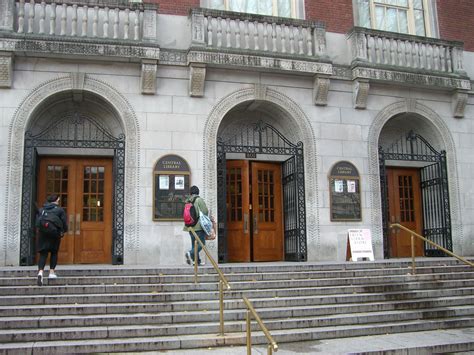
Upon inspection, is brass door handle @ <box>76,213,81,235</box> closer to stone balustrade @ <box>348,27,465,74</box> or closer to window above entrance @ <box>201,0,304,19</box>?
window above entrance @ <box>201,0,304,19</box>

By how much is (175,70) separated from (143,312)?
23.4 ft

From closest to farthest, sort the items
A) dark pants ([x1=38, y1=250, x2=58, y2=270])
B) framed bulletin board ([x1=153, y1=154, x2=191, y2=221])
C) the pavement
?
the pavement < dark pants ([x1=38, y1=250, x2=58, y2=270]) < framed bulletin board ([x1=153, y1=154, x2=191, y2=221])

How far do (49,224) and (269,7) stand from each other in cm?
942

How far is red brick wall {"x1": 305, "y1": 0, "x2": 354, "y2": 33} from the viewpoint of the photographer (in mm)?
15633

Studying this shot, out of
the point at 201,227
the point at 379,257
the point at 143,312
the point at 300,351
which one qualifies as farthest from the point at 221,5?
the point at 300,351

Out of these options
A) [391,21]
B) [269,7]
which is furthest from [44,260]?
[391,21]

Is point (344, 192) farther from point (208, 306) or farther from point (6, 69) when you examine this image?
point (6, 69)

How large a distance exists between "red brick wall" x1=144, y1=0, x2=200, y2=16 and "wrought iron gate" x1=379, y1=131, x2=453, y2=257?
22.3 feet

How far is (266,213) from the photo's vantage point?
1534 centimetres

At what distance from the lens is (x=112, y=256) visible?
43.6ft

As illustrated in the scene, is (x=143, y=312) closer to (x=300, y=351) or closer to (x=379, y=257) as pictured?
(x=300, y=351)

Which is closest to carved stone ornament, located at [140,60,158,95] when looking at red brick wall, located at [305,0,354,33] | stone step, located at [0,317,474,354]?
red brick wall, located at [305,0,354,33]

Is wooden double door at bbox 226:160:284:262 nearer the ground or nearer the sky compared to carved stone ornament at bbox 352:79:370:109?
nearer the ground

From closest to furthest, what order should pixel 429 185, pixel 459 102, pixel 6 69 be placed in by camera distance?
pixel 6 69, pixel 459 102, pixel 429 185
